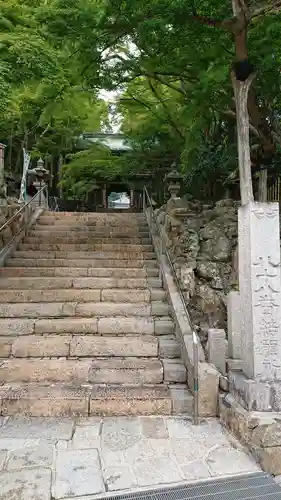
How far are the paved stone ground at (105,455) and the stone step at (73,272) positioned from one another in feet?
11.5

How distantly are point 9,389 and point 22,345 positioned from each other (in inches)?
34.0

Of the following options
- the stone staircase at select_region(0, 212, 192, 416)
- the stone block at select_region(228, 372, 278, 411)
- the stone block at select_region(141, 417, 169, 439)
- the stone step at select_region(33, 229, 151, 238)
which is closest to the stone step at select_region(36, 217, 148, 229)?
the stone step at select_region(33, 229, 151, 238)

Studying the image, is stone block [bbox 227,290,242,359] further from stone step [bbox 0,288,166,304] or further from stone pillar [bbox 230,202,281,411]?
stone step [bbox 0,288,166,304]

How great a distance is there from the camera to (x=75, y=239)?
911 cm

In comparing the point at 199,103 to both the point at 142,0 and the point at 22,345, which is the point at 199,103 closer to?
the point at 142,0

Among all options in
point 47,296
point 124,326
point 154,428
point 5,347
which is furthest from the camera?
point 47,296

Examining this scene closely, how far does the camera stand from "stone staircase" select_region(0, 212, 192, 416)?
164 inches

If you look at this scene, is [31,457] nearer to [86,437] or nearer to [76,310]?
[86,437]

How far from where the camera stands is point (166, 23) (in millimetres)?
6371

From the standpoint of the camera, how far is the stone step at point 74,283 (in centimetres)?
667

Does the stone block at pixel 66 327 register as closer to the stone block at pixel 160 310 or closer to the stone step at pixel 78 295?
the stone step at pixel 78 295

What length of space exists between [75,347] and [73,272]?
92.6 inches

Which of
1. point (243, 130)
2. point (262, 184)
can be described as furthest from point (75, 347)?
point (262, 184)

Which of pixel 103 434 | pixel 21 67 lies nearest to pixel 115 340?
pixel 103 434
